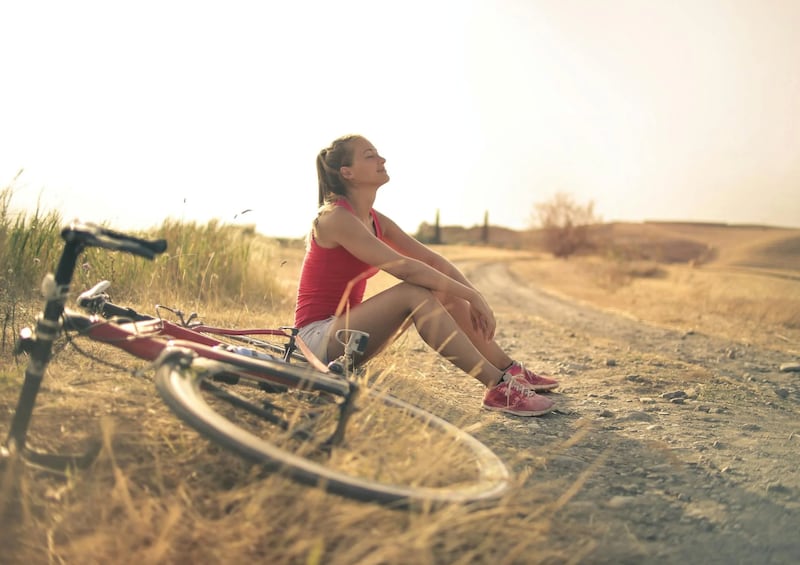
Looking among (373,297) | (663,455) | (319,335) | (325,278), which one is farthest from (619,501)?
(325,278)

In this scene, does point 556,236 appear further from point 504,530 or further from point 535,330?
point 504,530

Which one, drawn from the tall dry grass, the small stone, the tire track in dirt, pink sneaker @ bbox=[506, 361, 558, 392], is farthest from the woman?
the tire track in dirt

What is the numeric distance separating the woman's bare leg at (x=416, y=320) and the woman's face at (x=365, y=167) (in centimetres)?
59

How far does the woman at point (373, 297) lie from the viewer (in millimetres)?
3434

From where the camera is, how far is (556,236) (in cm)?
4362

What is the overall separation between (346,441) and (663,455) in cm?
176

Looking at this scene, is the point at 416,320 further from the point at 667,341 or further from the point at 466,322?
the point at 667,341

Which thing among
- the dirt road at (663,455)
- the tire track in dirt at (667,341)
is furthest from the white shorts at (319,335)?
the tire track in dirt at (667,341)

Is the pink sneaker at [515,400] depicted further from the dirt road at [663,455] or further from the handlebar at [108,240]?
the handlebar at [108,240]

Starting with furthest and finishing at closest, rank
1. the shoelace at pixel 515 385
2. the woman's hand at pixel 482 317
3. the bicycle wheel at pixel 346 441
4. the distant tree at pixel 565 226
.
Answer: the distant tree at pixel 565 226
the shoelace at pixel 515 385
the woman's hand at pixel 482 317
the bicycle wheel at pixel 346 441

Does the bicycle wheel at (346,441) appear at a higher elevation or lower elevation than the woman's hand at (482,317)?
lower

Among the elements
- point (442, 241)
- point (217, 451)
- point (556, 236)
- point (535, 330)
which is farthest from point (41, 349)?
point (442, 241)

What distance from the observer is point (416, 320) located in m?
3.54

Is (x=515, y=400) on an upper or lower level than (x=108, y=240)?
lower
